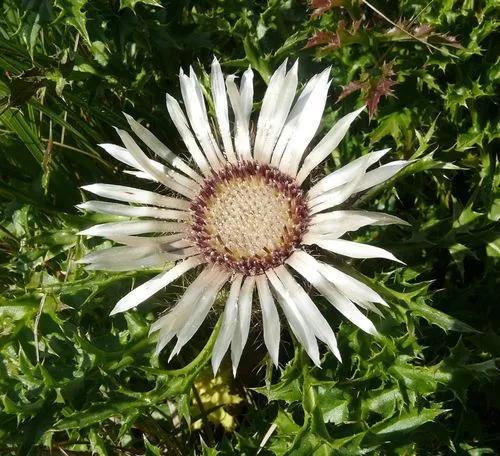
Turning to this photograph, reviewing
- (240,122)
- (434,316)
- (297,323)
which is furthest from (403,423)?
(240,122)

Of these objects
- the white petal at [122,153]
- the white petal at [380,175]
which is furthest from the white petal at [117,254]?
the white petal at [380,175]

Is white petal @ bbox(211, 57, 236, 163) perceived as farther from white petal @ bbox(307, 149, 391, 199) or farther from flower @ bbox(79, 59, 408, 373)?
white petal @ bbox(307, 149, 391, 199)

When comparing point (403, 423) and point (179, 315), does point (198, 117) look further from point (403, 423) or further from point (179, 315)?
point (403, 423)

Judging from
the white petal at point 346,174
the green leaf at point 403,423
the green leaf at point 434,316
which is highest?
the white petal at point 346,174

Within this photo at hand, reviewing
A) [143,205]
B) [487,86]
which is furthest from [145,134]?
[487,86]

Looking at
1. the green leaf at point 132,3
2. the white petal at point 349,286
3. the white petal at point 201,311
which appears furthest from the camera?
the green leaf at point 132,3

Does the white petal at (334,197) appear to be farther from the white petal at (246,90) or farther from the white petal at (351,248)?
the white petal at (246,90)

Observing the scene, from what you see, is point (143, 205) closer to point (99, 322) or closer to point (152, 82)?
point (99, 322)
